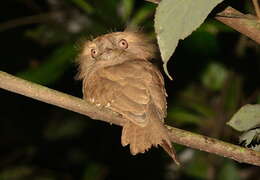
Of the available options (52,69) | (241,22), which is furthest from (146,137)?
(52,69)

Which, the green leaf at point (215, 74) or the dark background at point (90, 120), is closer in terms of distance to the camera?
the dark background at point (90, 120)

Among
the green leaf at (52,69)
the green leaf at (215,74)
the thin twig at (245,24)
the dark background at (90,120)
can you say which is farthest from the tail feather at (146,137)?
the green leaf at (215,74)

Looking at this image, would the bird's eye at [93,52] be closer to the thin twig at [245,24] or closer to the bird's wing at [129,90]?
the bird's wing at [129,90]

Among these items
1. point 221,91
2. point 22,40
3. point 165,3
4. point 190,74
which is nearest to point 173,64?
point 190,74

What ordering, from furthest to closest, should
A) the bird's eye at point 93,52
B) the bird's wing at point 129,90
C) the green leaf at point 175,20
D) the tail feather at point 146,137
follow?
the bird's eye at point 93,52 < the bird's wing at point 129,90 < the tail feather at point 146,137 < the green leaf at point 175,20

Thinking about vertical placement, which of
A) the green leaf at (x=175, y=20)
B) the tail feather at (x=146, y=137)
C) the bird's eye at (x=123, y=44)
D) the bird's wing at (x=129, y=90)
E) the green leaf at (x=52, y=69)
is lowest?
the green leaf at (x=52, y=69)

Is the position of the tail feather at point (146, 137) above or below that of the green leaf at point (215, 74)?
above

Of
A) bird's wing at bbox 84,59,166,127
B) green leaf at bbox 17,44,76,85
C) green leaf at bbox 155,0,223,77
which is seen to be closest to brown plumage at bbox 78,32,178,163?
bird's wing at bbox 84,59,166,127

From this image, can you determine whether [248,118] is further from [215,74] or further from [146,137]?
[215,74]
